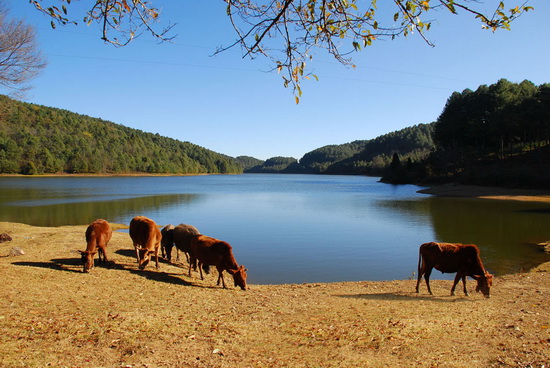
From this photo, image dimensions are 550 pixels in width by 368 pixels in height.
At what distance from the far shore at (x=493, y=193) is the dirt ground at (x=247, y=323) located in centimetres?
4548

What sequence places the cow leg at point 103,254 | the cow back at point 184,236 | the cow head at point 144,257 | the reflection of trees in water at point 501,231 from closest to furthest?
1. the cow head at point 144,257
2. the cow leg at point 103,254
3. the cow back at point 184,236
4. the reflection of trees in water at point 501,231

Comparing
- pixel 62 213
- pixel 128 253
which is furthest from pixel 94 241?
pixel 62 213

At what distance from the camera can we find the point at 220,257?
11.8 metres

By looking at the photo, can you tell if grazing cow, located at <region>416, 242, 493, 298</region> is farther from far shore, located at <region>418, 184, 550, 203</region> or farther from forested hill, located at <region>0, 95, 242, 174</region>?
forested hill, located at <region>0, 95, 242, 174</region>

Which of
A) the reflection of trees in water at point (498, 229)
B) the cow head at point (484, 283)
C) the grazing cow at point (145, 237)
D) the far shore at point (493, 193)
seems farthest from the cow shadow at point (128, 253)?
the far shore at point (493, 193)

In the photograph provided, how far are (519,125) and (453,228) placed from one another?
52.6 meters

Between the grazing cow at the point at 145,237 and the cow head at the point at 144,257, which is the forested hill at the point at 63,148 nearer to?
the grazing cow at the point at 145,237

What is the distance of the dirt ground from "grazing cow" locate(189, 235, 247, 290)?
482 mm

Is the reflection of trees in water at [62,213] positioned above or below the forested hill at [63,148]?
below

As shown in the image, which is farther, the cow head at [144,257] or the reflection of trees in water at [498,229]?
the reflection of trees in water at [498,229]

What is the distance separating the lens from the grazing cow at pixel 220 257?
11.5m

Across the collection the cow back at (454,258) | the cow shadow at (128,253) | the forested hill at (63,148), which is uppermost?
the forested hill at (63,148)

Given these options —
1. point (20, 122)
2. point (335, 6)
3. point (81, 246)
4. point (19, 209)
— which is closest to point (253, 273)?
point (81, 246)

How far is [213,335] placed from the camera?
21.6 feet
